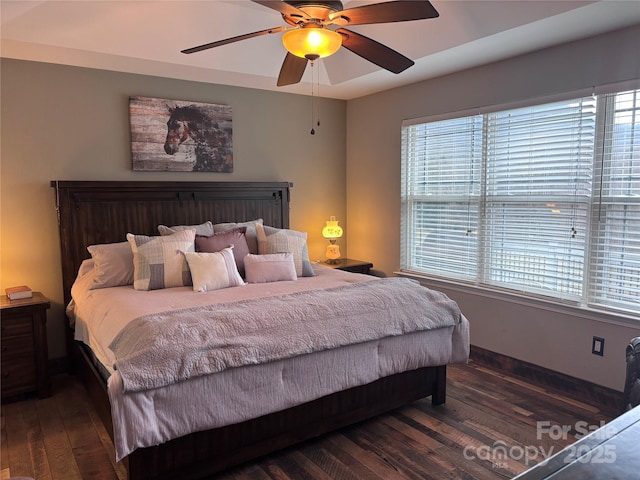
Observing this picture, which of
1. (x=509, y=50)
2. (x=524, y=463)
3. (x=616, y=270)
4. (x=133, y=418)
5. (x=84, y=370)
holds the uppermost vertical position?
(x=509, y=50)

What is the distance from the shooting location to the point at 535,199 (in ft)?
11.3

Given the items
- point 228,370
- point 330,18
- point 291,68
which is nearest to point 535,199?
point 291,68

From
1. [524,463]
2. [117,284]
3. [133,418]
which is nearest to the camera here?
[133,418]

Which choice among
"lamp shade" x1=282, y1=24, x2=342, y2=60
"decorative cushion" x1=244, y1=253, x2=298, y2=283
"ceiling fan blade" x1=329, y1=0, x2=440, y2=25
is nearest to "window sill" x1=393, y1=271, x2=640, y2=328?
"decorative cushion" x1=244, y1=253, x2=298, y2=283

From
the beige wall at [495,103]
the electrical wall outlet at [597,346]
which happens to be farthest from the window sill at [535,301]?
the electrical wall outlet at [597,346]

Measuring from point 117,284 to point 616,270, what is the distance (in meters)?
3.44

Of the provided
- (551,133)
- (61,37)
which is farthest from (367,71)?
(61,37)

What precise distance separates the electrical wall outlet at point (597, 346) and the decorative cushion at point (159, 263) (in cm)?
287

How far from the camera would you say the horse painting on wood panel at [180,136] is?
382 centimetres

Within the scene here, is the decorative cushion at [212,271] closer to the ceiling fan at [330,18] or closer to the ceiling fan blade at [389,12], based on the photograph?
the ceiling fan at [330,18]

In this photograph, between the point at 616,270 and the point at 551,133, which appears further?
the point at 551,133

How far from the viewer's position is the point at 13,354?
10.1 ft

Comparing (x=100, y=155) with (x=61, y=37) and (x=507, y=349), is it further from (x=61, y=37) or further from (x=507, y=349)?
(x=507, y=349)

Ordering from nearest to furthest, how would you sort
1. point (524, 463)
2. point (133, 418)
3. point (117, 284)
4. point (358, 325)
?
point (133, 418) → point (524, 463) → point (358, 325) → point (117, 284)
